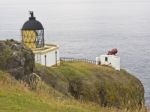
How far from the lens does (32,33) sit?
163 ft

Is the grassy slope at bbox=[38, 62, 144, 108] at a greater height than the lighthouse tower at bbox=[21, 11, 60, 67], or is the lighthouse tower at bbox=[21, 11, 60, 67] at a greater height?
the lighthouse tower at bbox=[21, 11, 60, 67]

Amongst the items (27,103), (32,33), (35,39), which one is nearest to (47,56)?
(35,39)

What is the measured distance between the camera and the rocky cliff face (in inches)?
1063

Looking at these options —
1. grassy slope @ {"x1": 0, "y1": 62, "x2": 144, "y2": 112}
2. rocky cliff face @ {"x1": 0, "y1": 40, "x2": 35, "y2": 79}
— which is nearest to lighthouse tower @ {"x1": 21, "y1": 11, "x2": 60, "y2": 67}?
rocky cliff face @ {"x1": 0, "y1": 40, "x2": 35, "y2": 79}

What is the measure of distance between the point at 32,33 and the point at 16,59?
72.4 ft

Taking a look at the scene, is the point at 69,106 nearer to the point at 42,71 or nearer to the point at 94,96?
the point at 42,71

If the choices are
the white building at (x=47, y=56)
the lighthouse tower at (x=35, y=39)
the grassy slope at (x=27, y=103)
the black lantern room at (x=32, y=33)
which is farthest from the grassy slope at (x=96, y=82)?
the grassy slope at (x=27, y=103)

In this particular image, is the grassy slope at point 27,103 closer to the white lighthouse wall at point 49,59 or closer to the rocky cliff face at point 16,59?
the rocky cliff face at point 16,59

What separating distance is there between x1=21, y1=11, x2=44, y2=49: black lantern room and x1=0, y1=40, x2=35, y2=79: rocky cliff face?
65.3 feet

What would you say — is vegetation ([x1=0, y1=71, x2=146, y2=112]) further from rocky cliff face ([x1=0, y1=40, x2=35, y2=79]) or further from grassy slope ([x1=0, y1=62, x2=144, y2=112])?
rocky cliff face ([x1=0, y1=40, x2=35, y2=79])

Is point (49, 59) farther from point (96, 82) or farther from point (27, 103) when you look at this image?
point (27, 103)

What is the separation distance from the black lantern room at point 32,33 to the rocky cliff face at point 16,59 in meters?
19.9

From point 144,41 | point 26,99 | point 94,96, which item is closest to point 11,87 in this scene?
point 26,99

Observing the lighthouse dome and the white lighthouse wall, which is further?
the lighthouse dome
